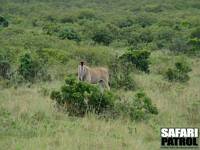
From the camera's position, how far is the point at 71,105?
30.2ft

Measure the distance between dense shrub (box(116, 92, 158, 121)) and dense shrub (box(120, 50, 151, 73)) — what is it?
20.6 feet

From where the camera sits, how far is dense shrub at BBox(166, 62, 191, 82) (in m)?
14.0

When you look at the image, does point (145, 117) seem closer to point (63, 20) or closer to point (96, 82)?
point (96, 82)

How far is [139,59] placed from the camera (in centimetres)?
1583

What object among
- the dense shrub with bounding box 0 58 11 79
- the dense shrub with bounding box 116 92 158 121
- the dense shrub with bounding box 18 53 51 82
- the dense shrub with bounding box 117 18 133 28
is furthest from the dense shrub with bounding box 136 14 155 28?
the dense shrub with bounding box 116 92 158 121

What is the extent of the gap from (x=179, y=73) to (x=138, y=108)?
5241mm

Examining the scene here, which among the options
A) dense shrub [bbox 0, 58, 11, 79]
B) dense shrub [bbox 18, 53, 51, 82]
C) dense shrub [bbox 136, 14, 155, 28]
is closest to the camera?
dense shrub [bbox 0, 58, 11, 79]

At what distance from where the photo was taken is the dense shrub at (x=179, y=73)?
14.0 m

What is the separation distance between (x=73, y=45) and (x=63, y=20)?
16.7 metres

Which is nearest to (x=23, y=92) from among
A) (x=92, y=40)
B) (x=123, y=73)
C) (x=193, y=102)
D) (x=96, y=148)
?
(x=123, y=73)

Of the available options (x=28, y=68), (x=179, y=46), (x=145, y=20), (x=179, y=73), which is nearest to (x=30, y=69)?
(x=28, y=68)

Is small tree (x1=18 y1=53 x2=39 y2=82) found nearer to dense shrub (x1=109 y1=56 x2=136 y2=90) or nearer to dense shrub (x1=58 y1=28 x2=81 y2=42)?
dense shrub (x1=109 y1=56 x2=136 y2=90)

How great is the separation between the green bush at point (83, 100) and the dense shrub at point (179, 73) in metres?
5.09

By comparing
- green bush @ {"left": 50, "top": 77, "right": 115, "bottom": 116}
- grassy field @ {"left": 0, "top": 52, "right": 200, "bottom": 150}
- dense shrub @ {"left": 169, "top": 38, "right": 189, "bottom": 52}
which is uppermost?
green bush @ {"left": 50, "top": 77, "right": 115, "bottom": 116}
